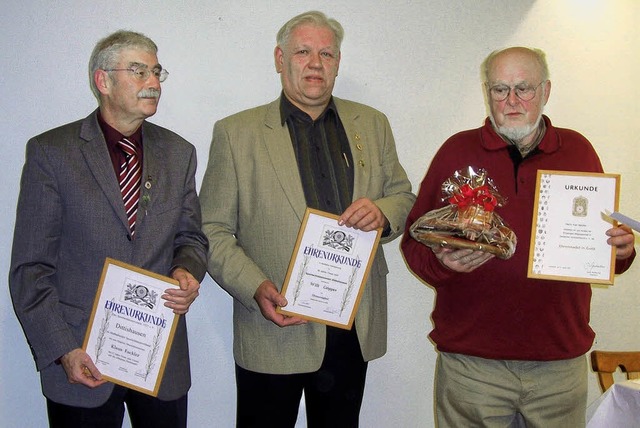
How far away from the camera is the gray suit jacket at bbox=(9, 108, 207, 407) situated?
2.22 m

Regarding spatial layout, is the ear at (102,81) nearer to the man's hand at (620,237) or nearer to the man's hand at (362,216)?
the man's hand at (362,216)

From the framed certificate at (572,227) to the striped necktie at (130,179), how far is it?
1.36 meters

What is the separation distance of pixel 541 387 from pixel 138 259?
1.48 m

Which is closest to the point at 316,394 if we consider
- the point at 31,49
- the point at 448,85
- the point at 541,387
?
the point at 541,387

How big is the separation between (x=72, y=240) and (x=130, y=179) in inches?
11.1

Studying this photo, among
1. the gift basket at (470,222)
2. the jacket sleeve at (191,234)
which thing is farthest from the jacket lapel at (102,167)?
the gift basket at (470,222)

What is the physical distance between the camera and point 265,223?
263 cm

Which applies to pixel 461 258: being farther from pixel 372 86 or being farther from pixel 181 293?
pixel 372 86

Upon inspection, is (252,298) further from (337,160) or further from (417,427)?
(417,427)

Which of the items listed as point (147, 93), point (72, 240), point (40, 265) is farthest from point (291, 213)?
point (40, 265)

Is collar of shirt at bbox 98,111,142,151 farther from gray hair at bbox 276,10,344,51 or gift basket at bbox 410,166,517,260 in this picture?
gift basket at bbox 410,166,517,260

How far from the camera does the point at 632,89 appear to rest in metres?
3.65

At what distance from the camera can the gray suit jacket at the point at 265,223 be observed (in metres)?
2.59

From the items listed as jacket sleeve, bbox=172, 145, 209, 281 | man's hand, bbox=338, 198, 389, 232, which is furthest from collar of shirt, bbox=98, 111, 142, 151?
man's hand, bbox=338, 198, 389, 232
